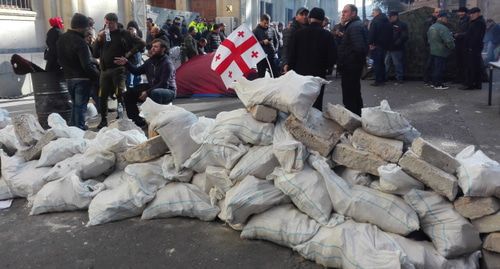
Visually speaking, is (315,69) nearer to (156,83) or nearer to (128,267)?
(156,83)

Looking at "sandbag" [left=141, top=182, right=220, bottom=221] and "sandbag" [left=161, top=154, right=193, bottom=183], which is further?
"sandbag" [left=161, top=154, right=193, bottom=183]

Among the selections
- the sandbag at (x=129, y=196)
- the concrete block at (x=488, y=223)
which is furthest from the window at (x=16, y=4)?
the concrete block at (x=488, y=223)

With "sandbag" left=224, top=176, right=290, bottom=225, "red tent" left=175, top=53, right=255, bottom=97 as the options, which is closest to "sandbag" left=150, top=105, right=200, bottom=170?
"sandbag" left=224, top=176, right=290, bottom=225

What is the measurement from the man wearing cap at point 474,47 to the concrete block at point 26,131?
8424 millimetres

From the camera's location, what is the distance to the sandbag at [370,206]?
3.18 metres

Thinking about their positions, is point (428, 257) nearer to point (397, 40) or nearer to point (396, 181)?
point (396, 181)

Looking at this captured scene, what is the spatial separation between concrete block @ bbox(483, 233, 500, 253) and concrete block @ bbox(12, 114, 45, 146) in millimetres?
4363

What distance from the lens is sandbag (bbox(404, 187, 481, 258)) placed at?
3062mm

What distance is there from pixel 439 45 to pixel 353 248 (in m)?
8.79

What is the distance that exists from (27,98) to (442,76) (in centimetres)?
971

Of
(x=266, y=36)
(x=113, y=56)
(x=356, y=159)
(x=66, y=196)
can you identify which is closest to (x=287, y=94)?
(x=356, y=159)

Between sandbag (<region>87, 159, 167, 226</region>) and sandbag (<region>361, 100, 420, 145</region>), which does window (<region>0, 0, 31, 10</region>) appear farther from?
sandbag (<region>361, 100, 420, 145</region>)

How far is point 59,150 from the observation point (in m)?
4.84

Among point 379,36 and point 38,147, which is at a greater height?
point 379,36
